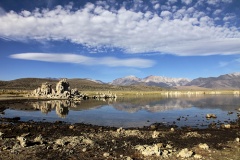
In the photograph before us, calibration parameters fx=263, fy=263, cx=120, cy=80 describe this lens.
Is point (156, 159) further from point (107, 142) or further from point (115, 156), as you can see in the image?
point (107, 142)

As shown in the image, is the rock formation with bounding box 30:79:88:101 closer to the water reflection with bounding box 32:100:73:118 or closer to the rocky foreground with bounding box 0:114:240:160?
the water reflection with bounding box 32:100:73:118

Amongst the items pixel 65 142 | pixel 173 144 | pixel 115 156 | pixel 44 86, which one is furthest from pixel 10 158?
pixel 44 86

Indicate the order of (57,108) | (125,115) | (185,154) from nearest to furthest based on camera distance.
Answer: (185,154) < (125,115) < (57,108)

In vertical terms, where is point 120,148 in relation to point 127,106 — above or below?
below

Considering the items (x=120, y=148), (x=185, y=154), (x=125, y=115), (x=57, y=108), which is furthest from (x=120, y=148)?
(x=57, y=108)

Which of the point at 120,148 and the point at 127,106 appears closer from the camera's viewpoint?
the point at 120,148

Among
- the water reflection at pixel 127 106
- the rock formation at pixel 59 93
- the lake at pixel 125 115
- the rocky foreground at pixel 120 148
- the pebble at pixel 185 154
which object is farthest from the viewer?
the rock formation at pixel 59 93

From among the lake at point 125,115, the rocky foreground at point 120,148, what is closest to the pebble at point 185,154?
the rocky foreground at point 120,148

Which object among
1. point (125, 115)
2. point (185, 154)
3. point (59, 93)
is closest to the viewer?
point (185, 154)

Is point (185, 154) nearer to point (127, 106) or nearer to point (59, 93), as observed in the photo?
point (127, 106)

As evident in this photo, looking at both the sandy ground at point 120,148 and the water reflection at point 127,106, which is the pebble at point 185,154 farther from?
the water reflection at point 127,106

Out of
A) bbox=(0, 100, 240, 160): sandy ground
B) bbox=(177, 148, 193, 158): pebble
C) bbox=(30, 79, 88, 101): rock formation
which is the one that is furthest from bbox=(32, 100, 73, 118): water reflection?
bbox=(177, 148, 193, 158): pebble

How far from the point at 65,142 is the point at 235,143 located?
16.5m

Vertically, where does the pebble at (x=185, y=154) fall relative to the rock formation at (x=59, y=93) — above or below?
below
